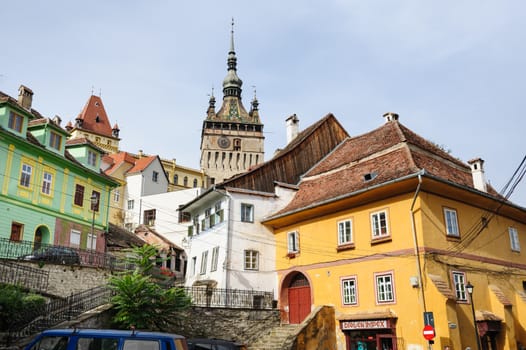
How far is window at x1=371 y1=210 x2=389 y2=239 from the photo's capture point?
2128 cm

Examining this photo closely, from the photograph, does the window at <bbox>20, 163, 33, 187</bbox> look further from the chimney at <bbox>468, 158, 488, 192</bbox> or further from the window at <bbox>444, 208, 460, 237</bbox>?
the chimney at <bbox>468, 158, 488, 192</bbox>

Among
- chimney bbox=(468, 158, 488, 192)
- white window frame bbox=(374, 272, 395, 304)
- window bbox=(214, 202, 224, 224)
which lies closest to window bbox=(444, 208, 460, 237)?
chimney bbox=(468, 158, 488, 192)

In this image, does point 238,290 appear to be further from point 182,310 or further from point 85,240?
point 85,240

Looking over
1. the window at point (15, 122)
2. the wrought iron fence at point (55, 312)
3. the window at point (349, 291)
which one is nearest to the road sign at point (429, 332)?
the window at point (349, 291)

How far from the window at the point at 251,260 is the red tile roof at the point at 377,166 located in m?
2.91

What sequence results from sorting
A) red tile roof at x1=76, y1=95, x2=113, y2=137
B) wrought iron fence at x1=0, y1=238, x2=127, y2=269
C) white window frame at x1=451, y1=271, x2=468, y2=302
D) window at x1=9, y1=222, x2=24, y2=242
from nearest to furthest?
white window frame at x1=451, y1=271, x2=468, y2=302 < wrought iron fence at x1=0, y1=238, x2=127, y2=269 < window at x1=9, y1=222, x2=24, y2=242 < red tile roof at x1=76, y1=95, x2=113, y2=137

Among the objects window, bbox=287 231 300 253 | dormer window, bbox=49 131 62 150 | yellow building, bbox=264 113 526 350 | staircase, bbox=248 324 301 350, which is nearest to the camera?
yellow building, bbox=264 113 526 350

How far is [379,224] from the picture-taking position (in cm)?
2158

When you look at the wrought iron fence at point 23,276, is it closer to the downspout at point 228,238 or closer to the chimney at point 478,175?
the downspout at point 228,238

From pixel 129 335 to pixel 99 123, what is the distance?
84591 mm

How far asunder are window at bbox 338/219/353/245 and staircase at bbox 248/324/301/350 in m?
4.57

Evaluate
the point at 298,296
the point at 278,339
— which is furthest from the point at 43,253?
the point at 298,296

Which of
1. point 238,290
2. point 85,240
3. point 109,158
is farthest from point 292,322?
point 109,158

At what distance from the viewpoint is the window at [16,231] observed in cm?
2604
